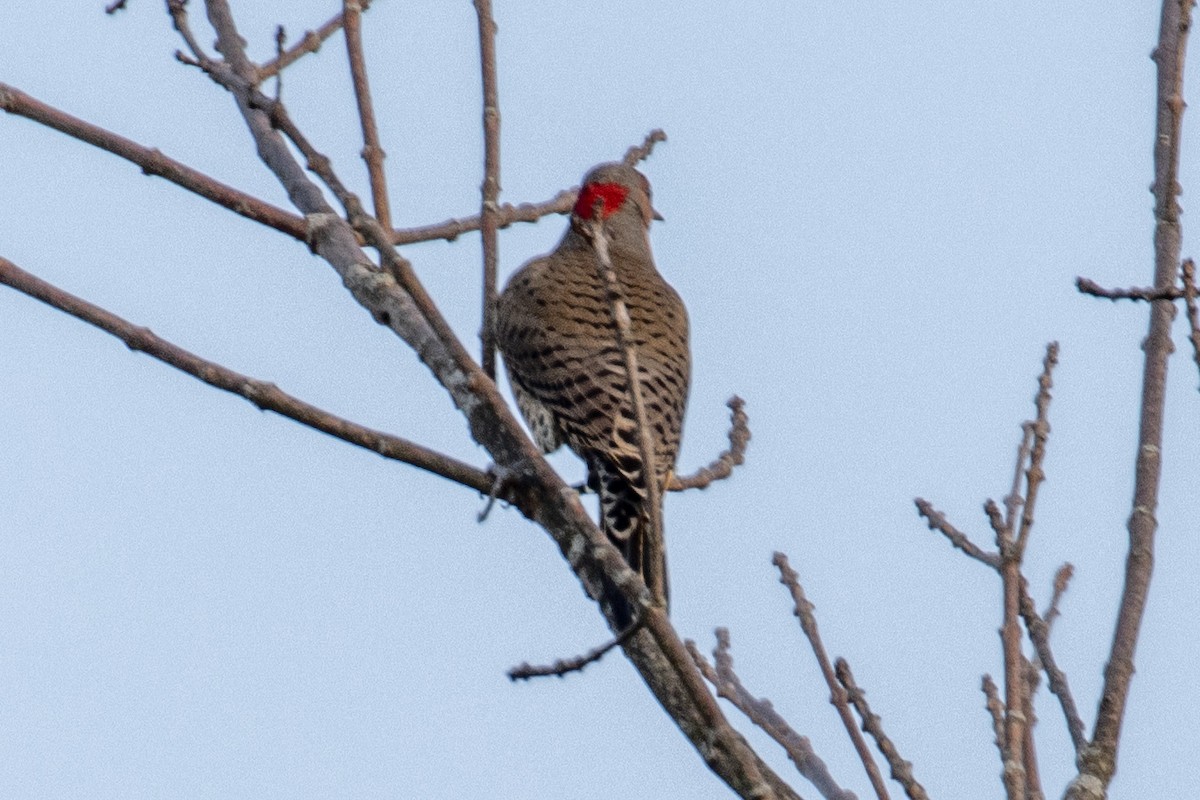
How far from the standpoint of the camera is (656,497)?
105 inches

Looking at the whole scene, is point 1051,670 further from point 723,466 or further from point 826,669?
point 723,466

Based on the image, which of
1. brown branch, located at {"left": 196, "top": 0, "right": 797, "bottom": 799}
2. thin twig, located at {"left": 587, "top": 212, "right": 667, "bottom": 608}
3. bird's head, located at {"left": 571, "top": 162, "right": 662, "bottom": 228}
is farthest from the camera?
bird's head, located at {"left": 571, "top": 162, "right": 662, "bottom": 228}

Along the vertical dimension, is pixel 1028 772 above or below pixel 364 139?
below

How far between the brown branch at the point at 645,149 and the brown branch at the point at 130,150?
3.97 feet

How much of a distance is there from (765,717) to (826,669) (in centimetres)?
28

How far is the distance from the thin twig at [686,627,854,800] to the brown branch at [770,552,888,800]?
116 mm

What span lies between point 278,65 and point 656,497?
5.87 ft

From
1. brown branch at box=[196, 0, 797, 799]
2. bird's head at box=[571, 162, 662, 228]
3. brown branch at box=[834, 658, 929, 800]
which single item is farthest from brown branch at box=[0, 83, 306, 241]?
bird's head at box=[571, 162, 662, 228]

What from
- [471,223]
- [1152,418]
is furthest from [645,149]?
[1152,418]

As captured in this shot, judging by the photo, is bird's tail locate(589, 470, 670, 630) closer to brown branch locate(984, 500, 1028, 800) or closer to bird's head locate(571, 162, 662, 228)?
brown branch locate(984, 500, 1028, 800)

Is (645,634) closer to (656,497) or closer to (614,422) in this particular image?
(656,497)

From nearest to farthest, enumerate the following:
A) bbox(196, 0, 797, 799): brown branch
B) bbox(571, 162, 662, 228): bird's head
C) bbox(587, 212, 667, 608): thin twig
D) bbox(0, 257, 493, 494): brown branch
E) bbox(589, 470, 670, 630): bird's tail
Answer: bbox(196, 0, 797, 799): brown branch
bbox(587, 212, 667, 608): thin twig
bbox(0, 257, 493, 494): brown branch
bbox(589, 470, 670, 630): bird's tail
bbox(571, 162, 662, 228): bird's head

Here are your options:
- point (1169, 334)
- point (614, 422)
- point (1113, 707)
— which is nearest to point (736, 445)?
point (614, 422)

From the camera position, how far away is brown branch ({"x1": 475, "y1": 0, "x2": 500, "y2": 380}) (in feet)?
12.1
